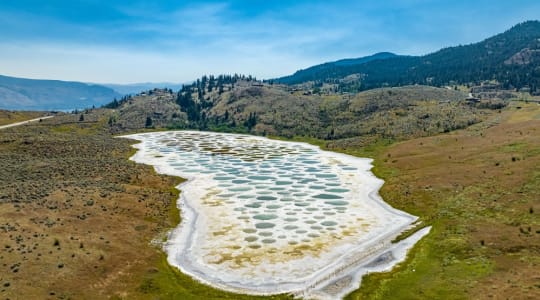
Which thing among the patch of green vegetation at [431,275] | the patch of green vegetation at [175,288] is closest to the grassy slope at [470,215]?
the patch of green vegetation at [431,275]

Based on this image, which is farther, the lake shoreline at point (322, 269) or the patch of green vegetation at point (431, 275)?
the lake shoreline at point (322, 269)

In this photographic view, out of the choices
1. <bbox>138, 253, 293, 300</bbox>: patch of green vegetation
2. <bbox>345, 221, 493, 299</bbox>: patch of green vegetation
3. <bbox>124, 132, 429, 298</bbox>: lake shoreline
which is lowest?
<bbox>138, 253, 293, 300</bbox>: patch of green vegetation

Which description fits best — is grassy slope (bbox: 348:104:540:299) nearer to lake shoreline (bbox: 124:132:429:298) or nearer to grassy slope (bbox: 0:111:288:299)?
lake shoreline (bbox: 124:132:429:298)

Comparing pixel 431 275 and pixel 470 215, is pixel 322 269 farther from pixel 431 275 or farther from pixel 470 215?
pixel 470 215

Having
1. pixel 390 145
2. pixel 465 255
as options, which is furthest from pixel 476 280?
pixel 390 145

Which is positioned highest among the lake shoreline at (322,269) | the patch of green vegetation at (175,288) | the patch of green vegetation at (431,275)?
the patch of green vegetation at (431,275)

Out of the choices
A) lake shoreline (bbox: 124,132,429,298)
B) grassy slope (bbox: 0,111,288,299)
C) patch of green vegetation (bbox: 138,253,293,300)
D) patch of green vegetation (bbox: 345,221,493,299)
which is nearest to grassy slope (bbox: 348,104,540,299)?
patch of green vegetation (bbox: 345,221,493,299)

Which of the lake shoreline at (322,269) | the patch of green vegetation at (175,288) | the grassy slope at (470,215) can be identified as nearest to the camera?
the grassy slope at (470,215)

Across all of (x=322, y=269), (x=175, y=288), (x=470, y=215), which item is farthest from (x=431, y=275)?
(x=175, y=288)

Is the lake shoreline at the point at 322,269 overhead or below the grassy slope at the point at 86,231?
below

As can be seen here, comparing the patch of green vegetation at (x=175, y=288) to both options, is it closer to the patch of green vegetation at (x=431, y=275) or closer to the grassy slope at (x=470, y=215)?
the patch of green vegetation at (x=431, y=275)

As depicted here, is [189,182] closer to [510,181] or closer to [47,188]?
[47,188]
